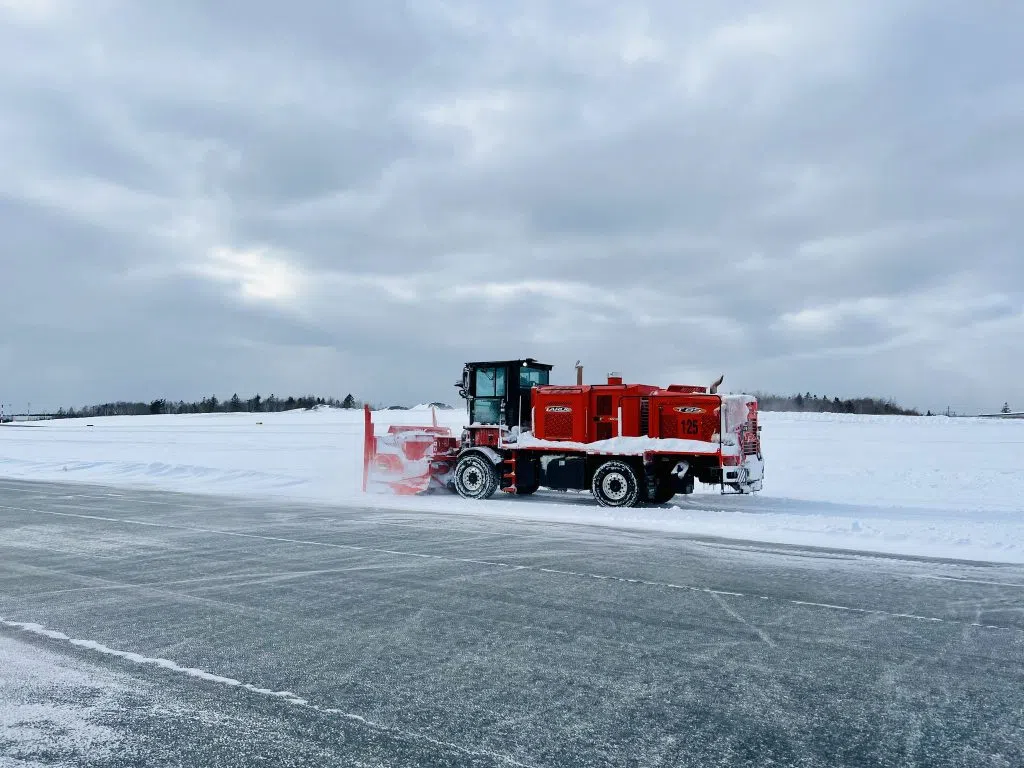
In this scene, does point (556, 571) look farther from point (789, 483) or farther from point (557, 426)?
point (789, 483)

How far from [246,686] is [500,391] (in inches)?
546

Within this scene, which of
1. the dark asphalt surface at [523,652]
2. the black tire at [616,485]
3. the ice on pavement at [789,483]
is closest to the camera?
the dark asphalt surface at [523,652]

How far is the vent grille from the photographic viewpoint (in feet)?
59.4

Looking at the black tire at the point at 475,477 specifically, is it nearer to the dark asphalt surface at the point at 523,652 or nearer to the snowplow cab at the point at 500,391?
the snowplow cab at the point at 500,391

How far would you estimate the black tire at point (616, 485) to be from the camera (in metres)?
17.1

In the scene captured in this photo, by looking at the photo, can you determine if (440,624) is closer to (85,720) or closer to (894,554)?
(85,720)

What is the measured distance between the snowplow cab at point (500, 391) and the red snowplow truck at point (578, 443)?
2cm

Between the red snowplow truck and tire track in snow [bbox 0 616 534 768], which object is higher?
the red snowplow truck

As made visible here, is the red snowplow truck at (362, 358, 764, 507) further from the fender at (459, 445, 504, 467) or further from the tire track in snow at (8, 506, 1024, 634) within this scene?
the tire track in snow at (8, 506, 1024, 634)

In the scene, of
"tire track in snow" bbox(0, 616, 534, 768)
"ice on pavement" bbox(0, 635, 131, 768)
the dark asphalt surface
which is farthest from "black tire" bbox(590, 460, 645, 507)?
"ice on pavement" bbox(0, 635, 131, 768)

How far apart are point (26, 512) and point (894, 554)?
1468 centimetres

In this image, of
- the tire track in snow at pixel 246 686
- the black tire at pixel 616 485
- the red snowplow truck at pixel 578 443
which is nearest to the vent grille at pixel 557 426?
the red snowplow truck at pixel 578 443

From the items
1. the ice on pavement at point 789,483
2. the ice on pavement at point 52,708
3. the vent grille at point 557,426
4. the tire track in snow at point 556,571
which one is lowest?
the ice on pavement at point 52,708

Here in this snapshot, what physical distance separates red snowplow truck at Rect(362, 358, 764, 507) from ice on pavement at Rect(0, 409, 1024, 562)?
24.9 inches
